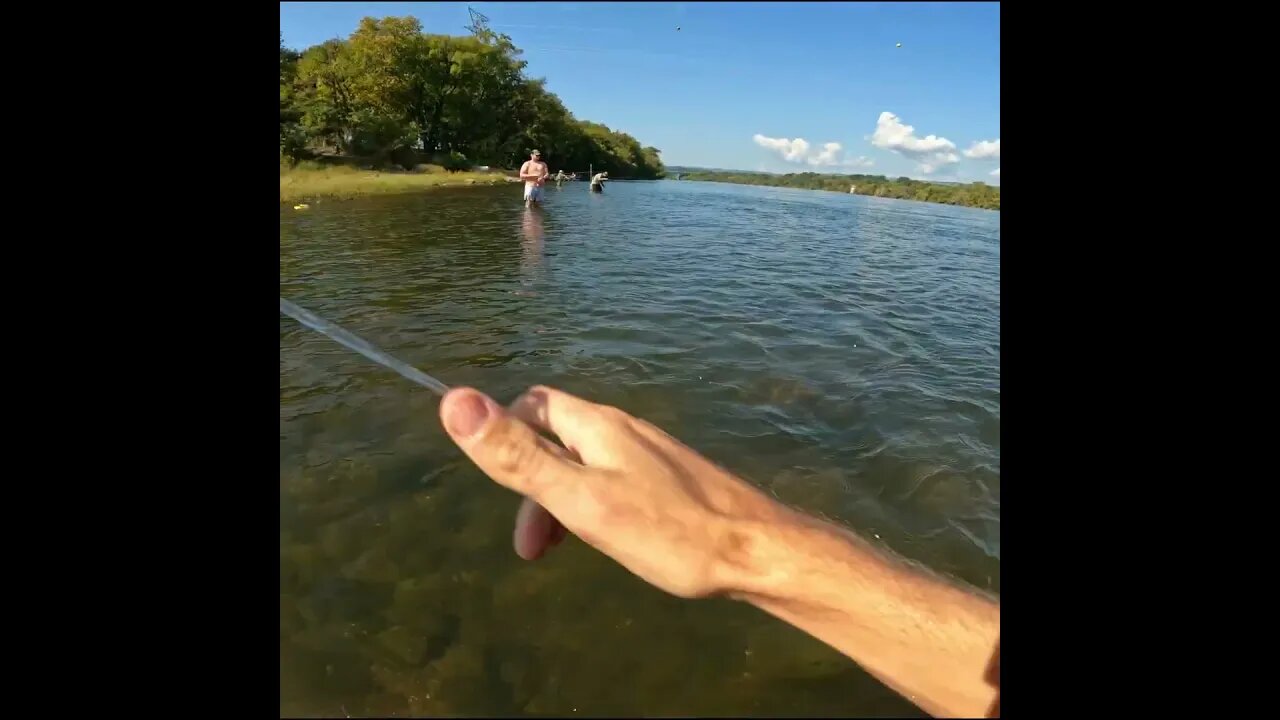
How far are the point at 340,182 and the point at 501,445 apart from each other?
41225 mm

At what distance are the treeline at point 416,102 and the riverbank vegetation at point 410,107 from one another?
0.38 ft

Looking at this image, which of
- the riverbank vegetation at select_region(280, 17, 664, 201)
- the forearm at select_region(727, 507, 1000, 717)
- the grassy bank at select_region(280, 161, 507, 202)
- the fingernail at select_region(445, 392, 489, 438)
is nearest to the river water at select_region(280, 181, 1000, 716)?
the forearm at select_region(727, 507, 1000, 717)

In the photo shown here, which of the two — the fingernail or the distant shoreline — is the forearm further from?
the distant shoreline

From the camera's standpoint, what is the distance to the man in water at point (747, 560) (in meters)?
1.76

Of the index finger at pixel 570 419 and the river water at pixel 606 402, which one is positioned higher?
the index finger at pixel 570 419

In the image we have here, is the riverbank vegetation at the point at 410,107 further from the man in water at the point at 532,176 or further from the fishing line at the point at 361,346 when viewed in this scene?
the fishing line at the point at 361,346

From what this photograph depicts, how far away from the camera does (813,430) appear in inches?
213

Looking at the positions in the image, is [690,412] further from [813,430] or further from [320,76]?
[320,76]

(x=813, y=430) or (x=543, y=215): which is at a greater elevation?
(x=543, y=215)

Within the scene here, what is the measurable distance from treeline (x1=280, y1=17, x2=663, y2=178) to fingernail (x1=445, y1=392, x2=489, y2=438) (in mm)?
44968

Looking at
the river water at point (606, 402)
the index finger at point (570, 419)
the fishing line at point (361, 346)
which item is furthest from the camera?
the river water at point (606, 402)

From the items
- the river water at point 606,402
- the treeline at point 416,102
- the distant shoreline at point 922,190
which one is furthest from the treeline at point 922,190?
the river water at point 606,402
